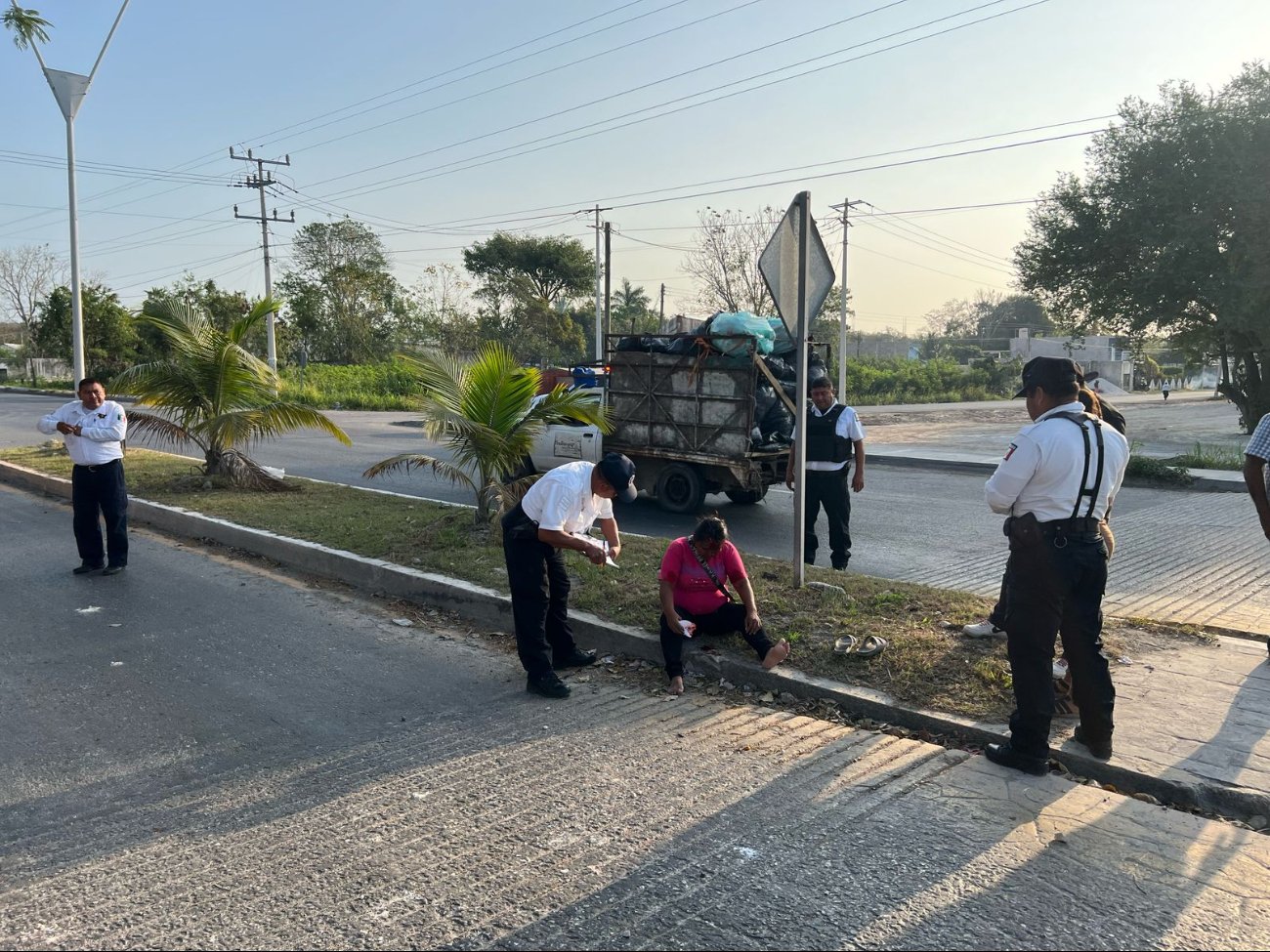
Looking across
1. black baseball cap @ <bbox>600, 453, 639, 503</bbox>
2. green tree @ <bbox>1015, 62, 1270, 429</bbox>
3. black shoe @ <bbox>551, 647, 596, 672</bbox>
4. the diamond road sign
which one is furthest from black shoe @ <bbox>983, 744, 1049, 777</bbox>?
green tree @ <bbox>1015, 62, 1270, 429</bbox>

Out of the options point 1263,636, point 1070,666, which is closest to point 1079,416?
point 1070,666

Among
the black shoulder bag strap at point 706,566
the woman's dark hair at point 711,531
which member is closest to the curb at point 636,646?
the black shoulder bag strap at point 706,566

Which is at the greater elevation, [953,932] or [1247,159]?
[1247,159]

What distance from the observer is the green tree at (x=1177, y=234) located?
2098cm

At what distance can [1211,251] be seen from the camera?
21812 mm

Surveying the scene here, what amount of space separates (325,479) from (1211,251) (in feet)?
66.4

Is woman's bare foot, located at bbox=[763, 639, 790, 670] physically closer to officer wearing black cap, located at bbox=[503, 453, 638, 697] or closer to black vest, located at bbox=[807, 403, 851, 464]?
officer wearing black cap, located at bbox=[503, 453, 638, 697]

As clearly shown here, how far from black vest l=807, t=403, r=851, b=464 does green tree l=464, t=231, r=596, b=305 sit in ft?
151

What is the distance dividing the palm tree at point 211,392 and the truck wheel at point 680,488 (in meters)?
3.93

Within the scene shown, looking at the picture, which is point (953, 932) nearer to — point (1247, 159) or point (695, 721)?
point (695, 721)

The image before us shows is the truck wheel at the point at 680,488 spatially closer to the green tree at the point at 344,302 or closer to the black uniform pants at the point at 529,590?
the black uniform pants at the point at 529,590

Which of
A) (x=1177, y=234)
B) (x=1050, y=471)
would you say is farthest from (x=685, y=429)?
(x=1177, y=234)

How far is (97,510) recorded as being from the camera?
8203mm

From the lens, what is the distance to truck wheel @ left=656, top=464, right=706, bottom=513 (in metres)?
11.5
